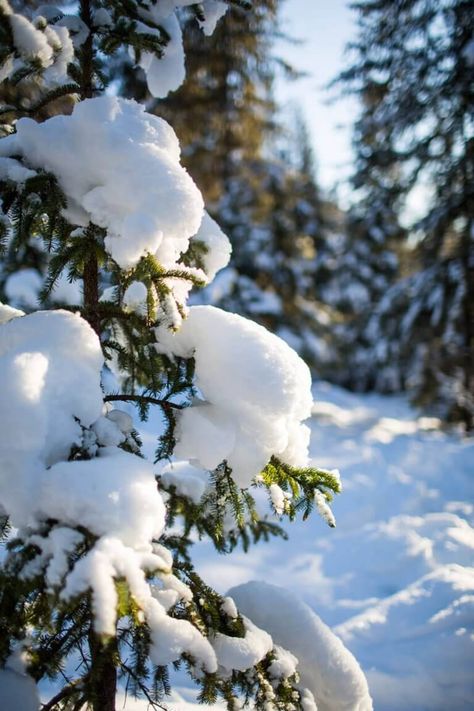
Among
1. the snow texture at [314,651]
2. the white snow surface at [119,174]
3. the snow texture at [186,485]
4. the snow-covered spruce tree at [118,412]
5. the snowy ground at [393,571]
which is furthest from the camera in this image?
the snowy ground at [393,571]

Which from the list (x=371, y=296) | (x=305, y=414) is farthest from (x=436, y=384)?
(x=371, y=296)

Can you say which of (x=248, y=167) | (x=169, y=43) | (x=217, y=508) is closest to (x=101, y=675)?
(x=217, y=508)

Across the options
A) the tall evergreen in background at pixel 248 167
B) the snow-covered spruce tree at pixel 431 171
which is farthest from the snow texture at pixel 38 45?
the snow-covered spruce tree at pixel 431 171

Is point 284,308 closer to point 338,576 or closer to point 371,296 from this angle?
point 338,576

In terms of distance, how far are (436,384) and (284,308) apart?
13.3 ft

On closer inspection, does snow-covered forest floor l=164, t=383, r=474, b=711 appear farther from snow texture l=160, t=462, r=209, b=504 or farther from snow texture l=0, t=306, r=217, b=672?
snow texture l=0, t=306, r=217, b=672

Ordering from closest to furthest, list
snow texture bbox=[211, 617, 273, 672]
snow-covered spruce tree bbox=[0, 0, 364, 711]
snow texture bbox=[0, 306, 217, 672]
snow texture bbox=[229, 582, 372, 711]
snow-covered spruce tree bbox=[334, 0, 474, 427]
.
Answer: snow texture bbox=[0, 306, 217, 672], snow-covered spruce tree bbox=[0, 0, 364, 711], snow texture bbox=[211, 617, 273, 672], snow texture bbox=[229, 582, 372, 711], snow-covered spruce tree bbox=[334, 0, 474, 427]

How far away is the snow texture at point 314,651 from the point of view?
2285mm

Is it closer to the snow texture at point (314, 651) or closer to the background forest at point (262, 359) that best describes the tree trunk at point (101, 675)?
the background forest at point (262, 359)

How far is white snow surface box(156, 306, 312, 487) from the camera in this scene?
1712 mm

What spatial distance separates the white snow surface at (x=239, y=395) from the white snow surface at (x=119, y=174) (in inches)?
14.2

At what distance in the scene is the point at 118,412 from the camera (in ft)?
6.48

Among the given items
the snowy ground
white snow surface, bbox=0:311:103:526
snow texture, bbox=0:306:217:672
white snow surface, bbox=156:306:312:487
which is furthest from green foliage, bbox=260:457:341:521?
the snowy ground

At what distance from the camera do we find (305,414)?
73.2 inches
